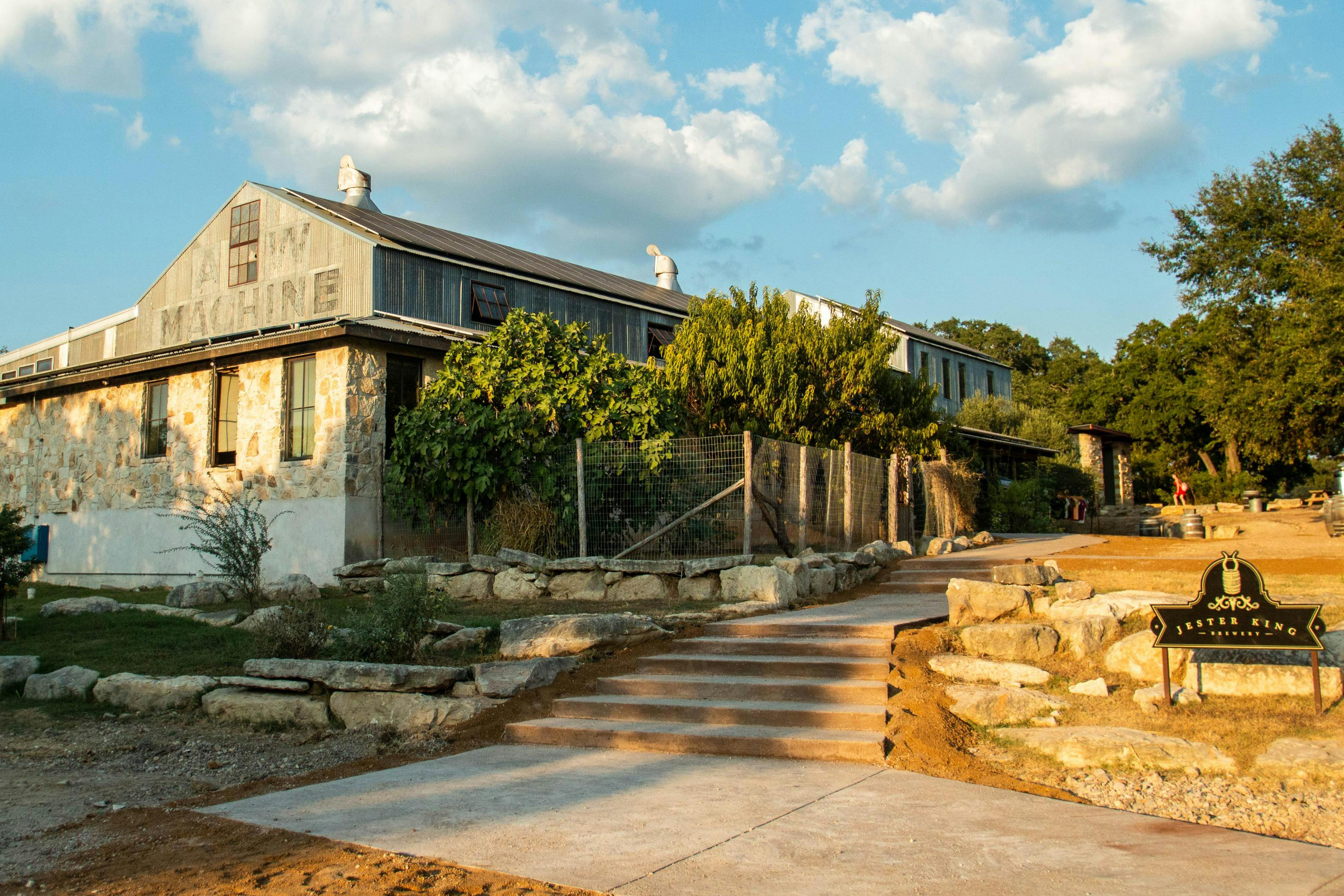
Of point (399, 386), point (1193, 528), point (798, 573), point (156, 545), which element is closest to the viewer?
point (798, 573)

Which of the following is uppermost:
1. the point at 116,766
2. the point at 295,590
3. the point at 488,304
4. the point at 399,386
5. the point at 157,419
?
the point at 488,304

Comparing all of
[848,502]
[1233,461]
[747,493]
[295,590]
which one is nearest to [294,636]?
[295,590]

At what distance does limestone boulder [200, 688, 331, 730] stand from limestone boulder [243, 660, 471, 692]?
16 centimetres

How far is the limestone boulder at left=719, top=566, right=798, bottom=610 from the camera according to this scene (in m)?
9.98

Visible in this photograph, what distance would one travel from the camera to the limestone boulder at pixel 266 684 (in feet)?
25.1

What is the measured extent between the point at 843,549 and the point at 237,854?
32.9 feet

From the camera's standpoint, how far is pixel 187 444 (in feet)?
51.3

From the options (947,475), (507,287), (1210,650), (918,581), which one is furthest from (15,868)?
(507,287)

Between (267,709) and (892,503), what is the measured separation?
10.1 m

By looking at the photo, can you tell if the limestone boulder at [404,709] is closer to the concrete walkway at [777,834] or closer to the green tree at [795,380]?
the concrete walkway at [777,834]

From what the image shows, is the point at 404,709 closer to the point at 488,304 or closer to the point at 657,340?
the point at 488,304

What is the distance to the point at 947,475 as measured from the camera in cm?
1697

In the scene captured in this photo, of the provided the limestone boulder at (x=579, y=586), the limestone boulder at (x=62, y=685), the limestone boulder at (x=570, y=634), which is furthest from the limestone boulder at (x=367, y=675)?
the limestone boulder at (x=579, y=586)

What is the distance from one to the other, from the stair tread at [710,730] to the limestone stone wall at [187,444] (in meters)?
7.71
